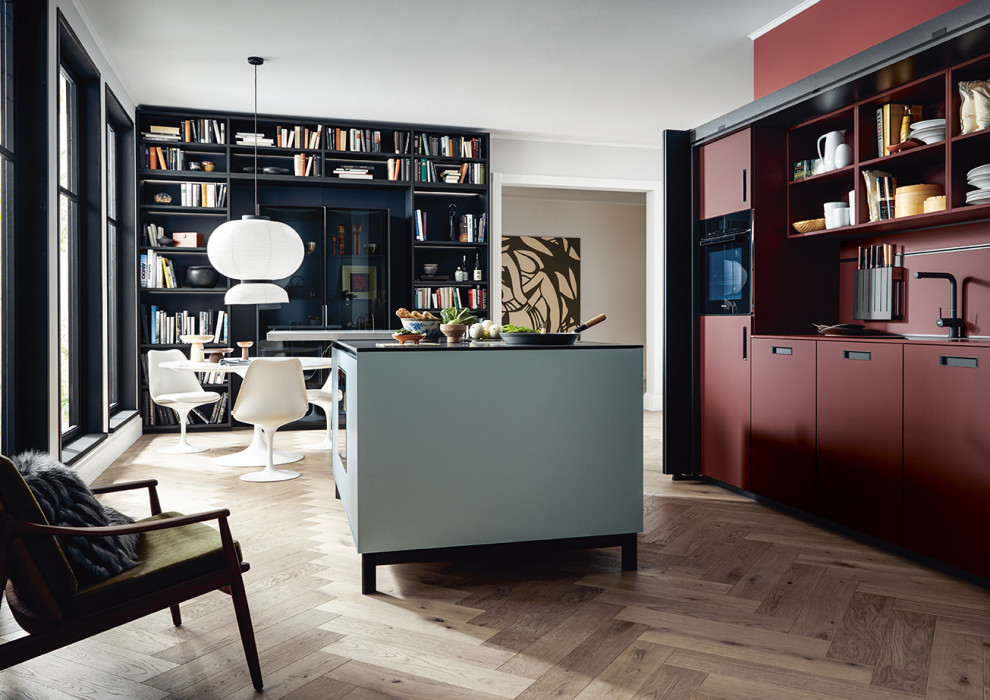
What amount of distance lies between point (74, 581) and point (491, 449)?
1459 mm

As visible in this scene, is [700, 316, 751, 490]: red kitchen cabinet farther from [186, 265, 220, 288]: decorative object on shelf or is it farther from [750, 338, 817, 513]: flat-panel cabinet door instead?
[186, 265, 220, 288]: decorative object on shelf

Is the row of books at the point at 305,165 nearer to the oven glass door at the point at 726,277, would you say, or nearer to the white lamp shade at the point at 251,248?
the white lamp shade at the point at 251,248

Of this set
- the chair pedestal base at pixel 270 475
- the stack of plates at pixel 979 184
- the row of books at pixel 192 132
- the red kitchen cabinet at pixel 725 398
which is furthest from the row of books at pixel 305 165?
the stack of plates at pixel 979 184

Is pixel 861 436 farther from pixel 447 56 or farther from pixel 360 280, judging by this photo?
pixel 360 280

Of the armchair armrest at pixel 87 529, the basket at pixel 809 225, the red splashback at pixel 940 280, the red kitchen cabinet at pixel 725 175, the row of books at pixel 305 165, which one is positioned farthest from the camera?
the row of books at pixel 305 165

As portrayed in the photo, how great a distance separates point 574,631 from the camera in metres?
2.32

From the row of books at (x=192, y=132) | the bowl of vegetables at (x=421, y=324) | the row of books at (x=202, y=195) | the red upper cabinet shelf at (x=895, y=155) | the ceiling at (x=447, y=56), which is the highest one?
the ceiling at (x=447, y=56)

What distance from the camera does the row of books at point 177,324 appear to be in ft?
21.4

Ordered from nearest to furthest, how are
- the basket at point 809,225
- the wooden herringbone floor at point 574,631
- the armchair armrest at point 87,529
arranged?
the armchair armrest at point 87,529, the wooden herringbone floor at point 574,631, the basket at point 809,225

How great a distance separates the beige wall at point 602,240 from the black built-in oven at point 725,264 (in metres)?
5.73

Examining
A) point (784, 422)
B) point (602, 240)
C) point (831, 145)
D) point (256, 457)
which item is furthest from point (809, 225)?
point (602, 240)

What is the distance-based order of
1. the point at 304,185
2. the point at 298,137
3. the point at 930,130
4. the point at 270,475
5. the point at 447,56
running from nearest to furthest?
1. the point at 930,130
2. the point at 270,475
3. the point at 447,56
4. the point at 298,137
5. the point at 304,185

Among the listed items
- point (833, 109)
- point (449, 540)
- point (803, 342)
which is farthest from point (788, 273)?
point (449, 540)

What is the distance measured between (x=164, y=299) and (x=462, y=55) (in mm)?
3791
